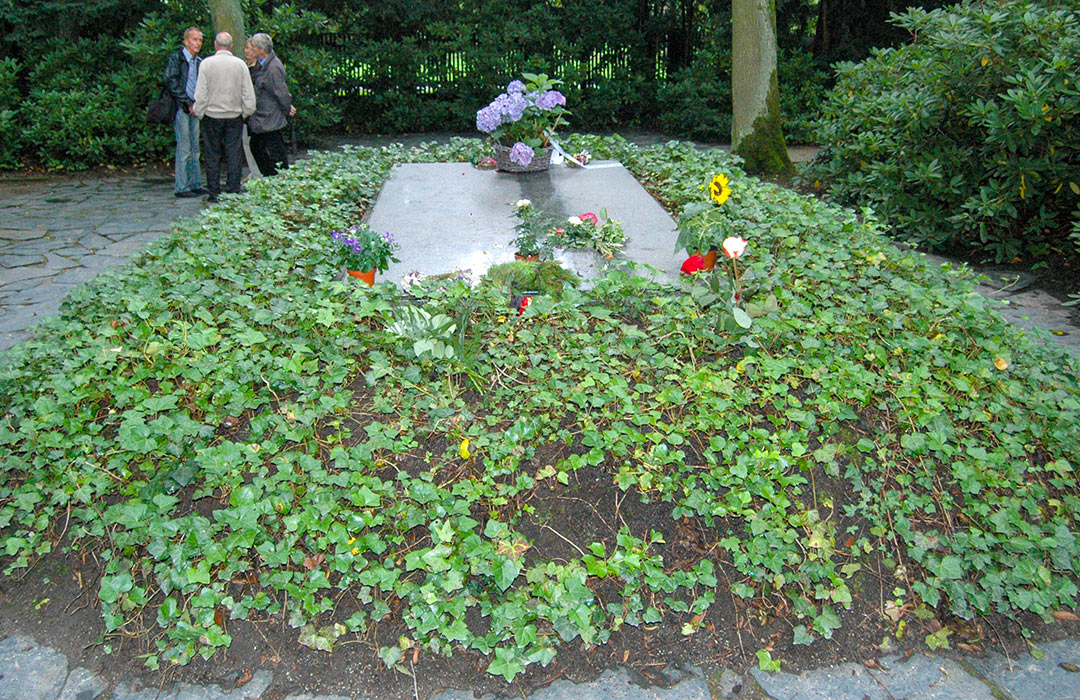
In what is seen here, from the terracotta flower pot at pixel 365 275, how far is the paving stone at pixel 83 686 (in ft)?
7.37

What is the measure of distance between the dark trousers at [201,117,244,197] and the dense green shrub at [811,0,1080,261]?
5.76 m

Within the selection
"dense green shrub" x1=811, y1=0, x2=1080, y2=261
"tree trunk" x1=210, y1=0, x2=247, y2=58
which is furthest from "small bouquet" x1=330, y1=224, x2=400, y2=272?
"tree trunk" x1=210, y1=0, x2=247, y2=58

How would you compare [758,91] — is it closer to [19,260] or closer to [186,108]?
[186,108]

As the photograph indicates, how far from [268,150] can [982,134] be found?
6.39 meters

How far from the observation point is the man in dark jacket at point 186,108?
7848 mm

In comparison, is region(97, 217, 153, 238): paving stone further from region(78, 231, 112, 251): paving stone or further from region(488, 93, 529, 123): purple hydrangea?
region(488, 93, 529, 123): purple hydrangea

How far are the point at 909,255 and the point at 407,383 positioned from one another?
2897 millimetres

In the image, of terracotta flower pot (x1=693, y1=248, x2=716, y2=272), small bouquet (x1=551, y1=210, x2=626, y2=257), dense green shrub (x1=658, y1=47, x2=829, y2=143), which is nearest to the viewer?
terracotta flower pot (x1=693, y1=248, x2=716, y2=272)

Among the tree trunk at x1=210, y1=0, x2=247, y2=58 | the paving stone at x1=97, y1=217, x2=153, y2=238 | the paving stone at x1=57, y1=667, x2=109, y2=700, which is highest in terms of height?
the tree trunk at x1=210, y1=0, x2=247, y2=58

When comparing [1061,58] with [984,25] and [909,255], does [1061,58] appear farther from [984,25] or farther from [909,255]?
[909,255]

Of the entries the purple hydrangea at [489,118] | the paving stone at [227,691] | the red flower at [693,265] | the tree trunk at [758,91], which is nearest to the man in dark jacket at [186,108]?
the purple hydrangea at [489,118]

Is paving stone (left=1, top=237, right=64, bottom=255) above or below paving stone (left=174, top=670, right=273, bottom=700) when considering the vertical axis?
above

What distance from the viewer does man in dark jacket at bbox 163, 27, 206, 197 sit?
785 centimetres

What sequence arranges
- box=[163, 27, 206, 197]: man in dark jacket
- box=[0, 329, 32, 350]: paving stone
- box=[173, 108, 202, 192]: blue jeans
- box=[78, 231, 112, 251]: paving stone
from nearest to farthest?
box=[0, 329, 32, 350]: paving stone, box=[78, 231, 112, 251]: paving stone, box=[163, 27, 206, 197]: man in dark jacket, box=[173, 108, 202, 192]: blue jeans
